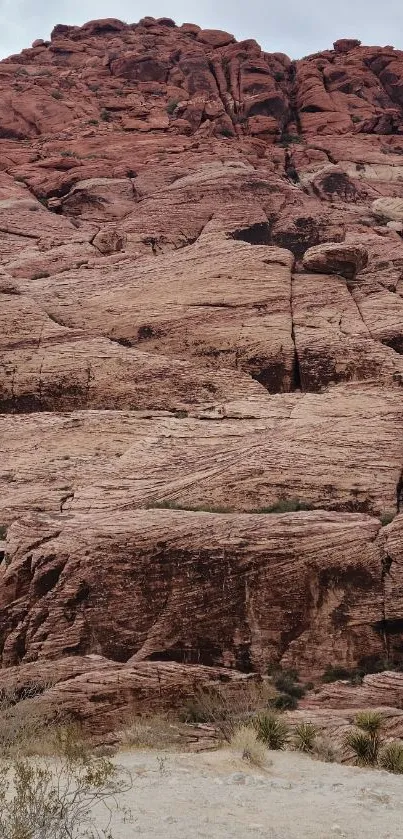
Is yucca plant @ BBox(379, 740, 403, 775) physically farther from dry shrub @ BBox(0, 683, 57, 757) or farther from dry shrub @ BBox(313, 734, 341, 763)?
dry shrub @ BBox(0, 683, 57, 757)

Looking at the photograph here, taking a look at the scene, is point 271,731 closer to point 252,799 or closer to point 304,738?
point 304,738

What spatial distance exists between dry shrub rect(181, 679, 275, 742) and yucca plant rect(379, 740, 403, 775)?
267cm

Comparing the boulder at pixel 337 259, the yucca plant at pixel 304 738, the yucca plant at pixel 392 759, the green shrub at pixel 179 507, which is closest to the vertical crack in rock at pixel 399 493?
the green shrub at pixel 179 507

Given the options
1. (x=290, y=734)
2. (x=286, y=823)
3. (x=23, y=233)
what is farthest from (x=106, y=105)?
(x=286, y=823)

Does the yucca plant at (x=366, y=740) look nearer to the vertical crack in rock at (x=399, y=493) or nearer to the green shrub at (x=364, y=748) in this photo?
the green shrub at (x=364, y=748)

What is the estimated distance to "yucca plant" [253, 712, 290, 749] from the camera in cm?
1455

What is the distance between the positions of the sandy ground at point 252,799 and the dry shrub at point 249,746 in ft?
0.56

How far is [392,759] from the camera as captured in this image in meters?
13.6

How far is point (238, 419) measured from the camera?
24.1 metres

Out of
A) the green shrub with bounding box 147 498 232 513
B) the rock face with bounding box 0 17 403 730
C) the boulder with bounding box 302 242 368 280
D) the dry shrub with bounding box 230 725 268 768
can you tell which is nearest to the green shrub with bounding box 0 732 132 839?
the dry shrub with bounding box 230 725 268 768

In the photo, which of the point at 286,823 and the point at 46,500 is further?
the point at 46,500

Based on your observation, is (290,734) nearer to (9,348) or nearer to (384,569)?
(384,569)

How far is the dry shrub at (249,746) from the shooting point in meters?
13.4

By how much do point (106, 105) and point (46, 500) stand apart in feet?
119
